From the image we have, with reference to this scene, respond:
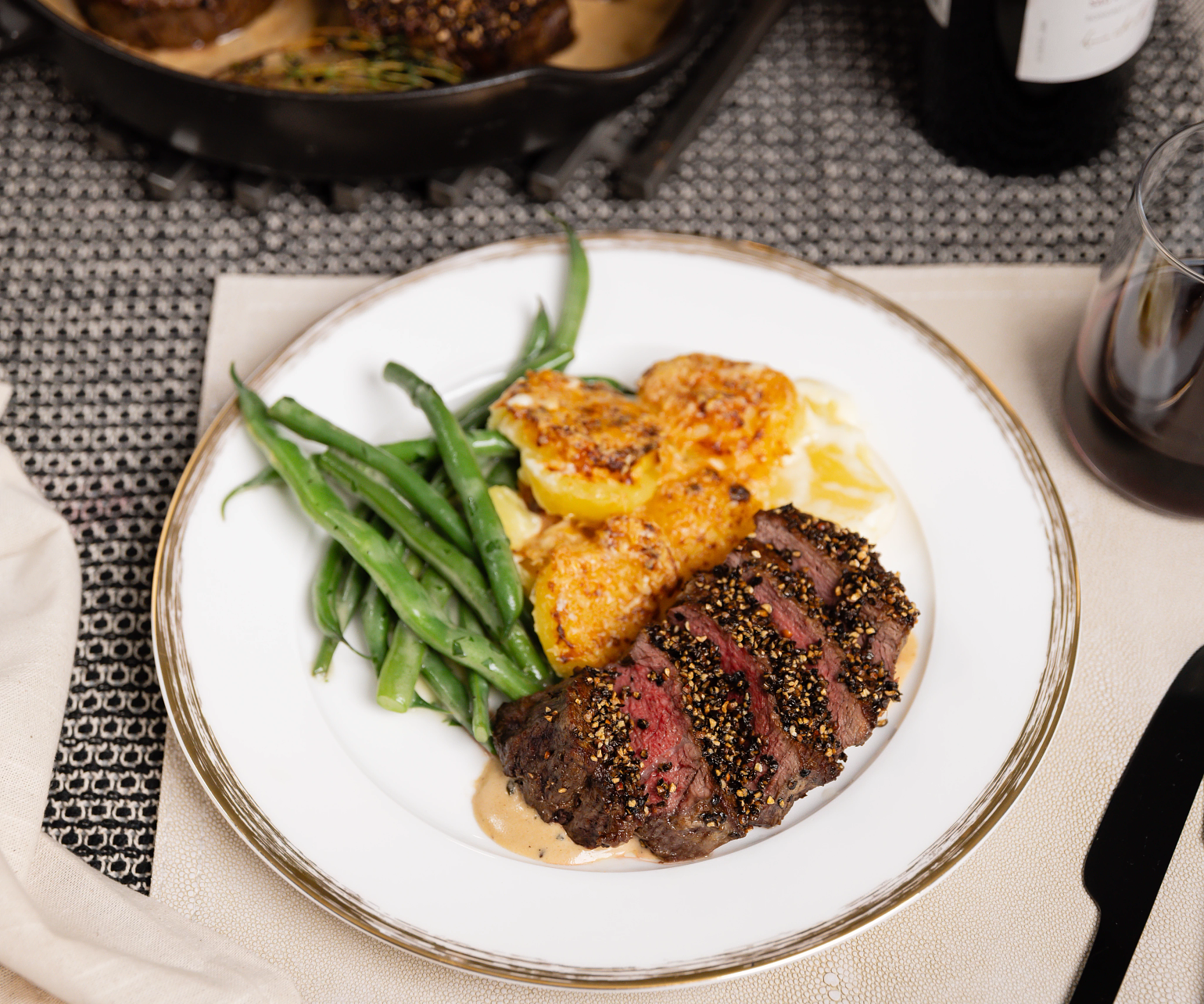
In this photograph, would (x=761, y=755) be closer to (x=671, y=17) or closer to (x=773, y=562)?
(x=773, y=562)

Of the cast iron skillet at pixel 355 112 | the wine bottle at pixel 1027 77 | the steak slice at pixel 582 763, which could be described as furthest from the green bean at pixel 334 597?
the wine bottle at pixel 1027 77

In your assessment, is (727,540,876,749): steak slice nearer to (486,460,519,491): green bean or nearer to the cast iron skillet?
(486,460,519,491): green bean

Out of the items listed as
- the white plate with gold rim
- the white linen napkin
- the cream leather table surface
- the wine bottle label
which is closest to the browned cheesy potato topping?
the white plate with gold rim

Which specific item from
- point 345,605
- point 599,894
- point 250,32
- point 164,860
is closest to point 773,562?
point 599,894

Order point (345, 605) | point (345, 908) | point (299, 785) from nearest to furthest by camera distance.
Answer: point (345, 908)
point (299, 785)
point (345, 605)

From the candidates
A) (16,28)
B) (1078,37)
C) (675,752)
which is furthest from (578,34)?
(675,752)
